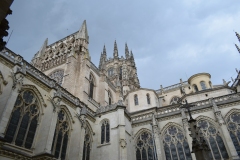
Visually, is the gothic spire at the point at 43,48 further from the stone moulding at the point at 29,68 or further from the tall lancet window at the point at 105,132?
the tall lancet window at the point at 105,132

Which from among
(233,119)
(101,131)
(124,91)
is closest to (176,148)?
(233,119)

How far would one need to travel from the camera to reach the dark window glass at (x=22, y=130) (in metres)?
13.3

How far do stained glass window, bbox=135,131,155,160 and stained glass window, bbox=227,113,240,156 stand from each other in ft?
27.1

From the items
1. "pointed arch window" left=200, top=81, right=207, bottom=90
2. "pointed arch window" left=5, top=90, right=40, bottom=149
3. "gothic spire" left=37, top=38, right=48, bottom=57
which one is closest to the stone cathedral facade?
"pointed arch window" left=5, top=90, right=40, bottom=149

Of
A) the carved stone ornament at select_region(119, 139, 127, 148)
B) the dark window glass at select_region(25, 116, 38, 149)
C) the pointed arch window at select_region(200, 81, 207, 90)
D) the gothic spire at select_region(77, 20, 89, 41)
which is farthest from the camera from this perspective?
the gothic spire at select_region(77, 20, 89, 41)

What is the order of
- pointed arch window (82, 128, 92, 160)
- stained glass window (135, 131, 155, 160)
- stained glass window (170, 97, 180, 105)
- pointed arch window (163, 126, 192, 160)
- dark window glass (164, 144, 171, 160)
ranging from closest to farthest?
1. pointed arch window (82, 128, 92, 160)
2. pointed arch window (163, 126, 192, 160)
3. dark window glass (164, 144, 171, 160)
4. stained glass window (135, 131, 155, 160)
5. stained glass window (170, 97, 180, 105)

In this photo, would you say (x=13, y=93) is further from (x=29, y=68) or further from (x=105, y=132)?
(x=105, y=132)

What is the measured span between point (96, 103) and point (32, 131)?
13.2m

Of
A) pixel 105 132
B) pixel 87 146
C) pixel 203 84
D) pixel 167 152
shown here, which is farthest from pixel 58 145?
pixel 203 84

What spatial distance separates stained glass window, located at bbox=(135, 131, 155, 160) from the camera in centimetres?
2080

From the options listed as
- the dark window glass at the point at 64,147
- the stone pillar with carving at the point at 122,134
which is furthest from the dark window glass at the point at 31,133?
the stone pillar with carving at the point at 122,134

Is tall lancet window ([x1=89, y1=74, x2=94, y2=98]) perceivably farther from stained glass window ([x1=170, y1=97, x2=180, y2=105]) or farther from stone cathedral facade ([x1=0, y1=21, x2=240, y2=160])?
stained glass window ([x1=170, y1=97, x2=180, y2=105])

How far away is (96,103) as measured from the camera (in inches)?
1072

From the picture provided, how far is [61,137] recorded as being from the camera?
16609 mm
